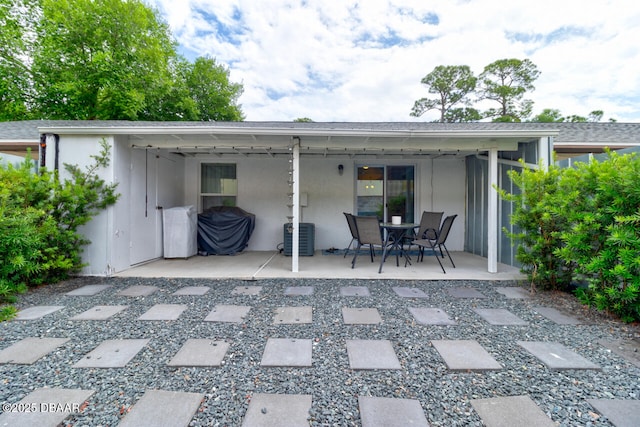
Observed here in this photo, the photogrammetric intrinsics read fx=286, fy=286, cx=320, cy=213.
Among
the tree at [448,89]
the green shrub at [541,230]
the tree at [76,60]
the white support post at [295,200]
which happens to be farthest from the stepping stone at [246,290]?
the tree at [448,89]

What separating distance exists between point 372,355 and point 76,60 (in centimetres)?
1444

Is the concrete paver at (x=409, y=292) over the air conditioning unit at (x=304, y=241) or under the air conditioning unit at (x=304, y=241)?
under

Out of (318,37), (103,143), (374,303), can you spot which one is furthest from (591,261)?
(318,37)

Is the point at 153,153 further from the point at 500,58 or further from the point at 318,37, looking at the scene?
the point at 500,58

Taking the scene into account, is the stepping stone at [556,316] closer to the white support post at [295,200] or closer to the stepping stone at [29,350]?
the white support post at [295,200]

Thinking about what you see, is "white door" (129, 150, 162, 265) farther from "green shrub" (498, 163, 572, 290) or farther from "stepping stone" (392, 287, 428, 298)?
"green shrub" (498, 163, 572, 290)

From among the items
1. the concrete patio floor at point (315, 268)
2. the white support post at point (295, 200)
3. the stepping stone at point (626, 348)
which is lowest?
the stepping stone at point (626, 348)

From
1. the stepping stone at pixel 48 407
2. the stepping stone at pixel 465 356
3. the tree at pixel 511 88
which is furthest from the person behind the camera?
the tree at pixel 511 88

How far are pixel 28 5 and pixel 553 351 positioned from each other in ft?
57.5

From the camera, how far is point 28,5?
34.8 feet

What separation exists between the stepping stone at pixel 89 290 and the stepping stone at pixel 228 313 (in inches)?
68.3

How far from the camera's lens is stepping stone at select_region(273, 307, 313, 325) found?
267cm

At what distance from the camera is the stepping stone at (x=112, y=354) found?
6.30 ft

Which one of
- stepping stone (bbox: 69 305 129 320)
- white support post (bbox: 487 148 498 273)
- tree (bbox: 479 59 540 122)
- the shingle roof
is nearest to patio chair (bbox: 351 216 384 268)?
the shingle roof
